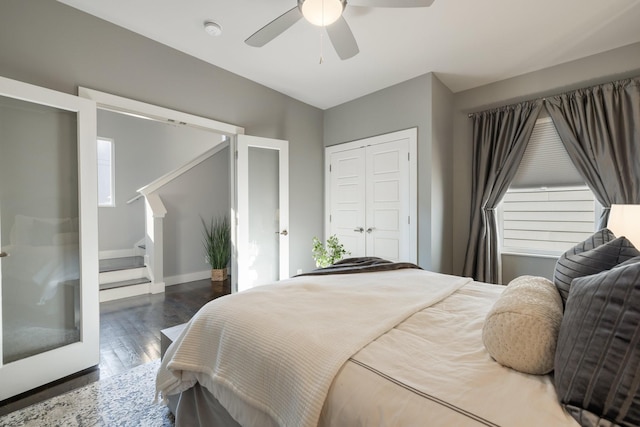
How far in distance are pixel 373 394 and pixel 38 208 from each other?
2599 mm

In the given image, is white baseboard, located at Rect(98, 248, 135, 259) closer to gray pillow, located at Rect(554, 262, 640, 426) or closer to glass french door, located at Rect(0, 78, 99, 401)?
glass french door, located at Rect(0, 78, 99, 401)

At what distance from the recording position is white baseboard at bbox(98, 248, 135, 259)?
519cm

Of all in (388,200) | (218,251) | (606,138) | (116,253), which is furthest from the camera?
(116,253)

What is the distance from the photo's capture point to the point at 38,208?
2.05 meters

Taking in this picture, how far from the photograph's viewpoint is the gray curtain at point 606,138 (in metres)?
2.50

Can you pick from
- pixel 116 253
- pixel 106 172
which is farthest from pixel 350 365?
pixel 106 172

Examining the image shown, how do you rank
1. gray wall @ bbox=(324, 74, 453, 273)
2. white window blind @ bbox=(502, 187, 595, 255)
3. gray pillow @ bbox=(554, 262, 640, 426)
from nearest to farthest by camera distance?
gray pillow @ bbox=(554, 262, 640, 426)
white window blind @ bbox=(502, 187, 595, 255)
gray wall @ bbox=(324, 74, 453, 273)

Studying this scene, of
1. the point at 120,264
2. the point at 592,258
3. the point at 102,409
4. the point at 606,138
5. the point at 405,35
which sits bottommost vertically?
the point at 102,409

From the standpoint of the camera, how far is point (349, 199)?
12.8ft

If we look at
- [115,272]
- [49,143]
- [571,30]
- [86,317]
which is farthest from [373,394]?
[115,272]

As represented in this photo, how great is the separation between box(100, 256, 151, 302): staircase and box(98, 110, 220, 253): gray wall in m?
1.16

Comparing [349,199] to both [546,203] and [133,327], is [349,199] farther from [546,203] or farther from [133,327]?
[133,327]

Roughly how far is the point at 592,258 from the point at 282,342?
117 centimetres

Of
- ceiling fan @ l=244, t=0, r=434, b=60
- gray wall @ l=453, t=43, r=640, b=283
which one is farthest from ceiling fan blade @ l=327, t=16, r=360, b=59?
gray wall @ l=453, t=43, r=640, b=283
